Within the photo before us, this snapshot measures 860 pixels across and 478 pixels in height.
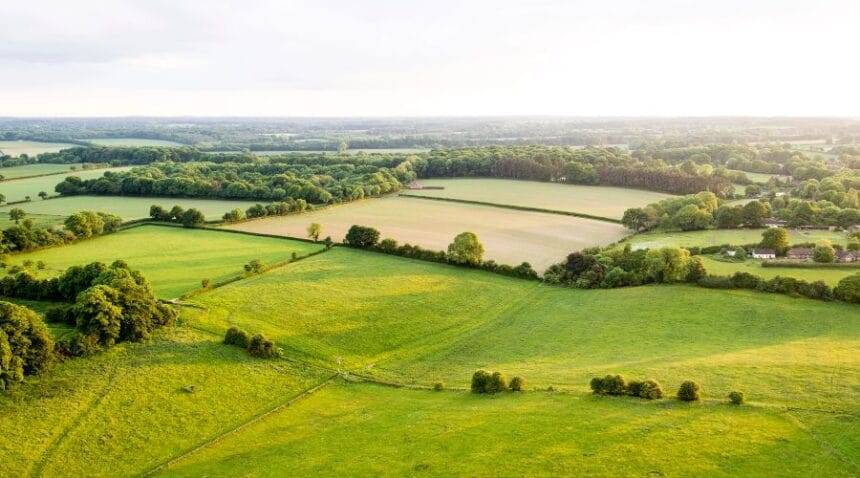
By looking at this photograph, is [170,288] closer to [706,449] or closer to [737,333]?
[706,449]

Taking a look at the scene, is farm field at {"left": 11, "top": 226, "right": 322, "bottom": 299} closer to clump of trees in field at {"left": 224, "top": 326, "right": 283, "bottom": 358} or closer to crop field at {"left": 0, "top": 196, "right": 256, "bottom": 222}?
clump of trees in field at {"left": 224, "top": 326, "right": 283, "bottom": 358}

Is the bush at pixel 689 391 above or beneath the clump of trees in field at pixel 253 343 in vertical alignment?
above

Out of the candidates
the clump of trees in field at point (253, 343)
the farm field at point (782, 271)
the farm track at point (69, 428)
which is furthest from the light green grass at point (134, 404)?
the farm field at point (782, 271)

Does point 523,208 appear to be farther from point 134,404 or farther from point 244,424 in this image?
point 134,404

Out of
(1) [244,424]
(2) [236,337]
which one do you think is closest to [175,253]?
(2) [236,337]

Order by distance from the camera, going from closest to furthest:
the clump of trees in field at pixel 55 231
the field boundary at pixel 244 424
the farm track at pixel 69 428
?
the farm track at pixel 69 428, the field boundary at pixel 244 424, the clump of trees in field at pixel 55 231

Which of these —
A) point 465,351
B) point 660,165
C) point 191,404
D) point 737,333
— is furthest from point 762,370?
point 660,165

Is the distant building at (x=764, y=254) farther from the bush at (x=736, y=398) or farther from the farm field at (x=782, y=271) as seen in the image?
the bush at (x=736, y=398)
